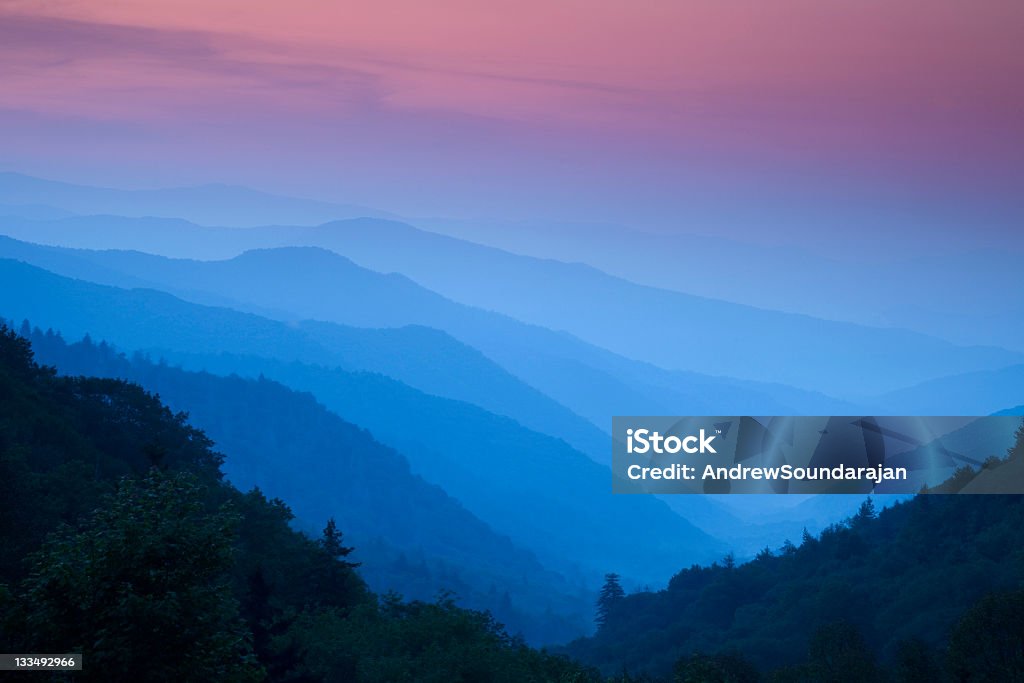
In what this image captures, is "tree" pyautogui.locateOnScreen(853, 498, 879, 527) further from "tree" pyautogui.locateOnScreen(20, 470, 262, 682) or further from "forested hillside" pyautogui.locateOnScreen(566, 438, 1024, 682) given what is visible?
"tree" pyautogui.locateOnScreen(20, 470, 262, 682)

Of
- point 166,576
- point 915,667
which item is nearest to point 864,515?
point 915,667

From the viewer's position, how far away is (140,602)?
16.4m

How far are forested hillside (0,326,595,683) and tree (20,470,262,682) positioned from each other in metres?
0.03

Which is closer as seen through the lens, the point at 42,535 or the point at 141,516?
the point at 141,516

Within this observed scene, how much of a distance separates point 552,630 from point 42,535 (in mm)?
169132

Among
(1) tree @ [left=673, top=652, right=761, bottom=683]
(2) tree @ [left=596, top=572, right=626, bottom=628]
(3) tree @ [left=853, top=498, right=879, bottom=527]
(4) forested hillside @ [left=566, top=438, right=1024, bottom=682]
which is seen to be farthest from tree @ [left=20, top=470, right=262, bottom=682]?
(3) tree @ [left=853, top=498, right=879, bottom=527]

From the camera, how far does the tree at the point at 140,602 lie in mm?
16484

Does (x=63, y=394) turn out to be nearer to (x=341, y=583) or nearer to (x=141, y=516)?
(x=341, y=583)

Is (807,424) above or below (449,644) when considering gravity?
above

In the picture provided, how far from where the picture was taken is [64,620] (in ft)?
55.2

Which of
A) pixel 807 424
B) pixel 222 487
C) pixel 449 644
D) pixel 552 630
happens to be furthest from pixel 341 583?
pixel 552 630

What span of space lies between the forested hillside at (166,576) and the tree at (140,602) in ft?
0.09

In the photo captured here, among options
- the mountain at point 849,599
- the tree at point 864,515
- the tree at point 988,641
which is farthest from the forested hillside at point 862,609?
the tree at point 864,515

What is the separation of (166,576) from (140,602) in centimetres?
85
